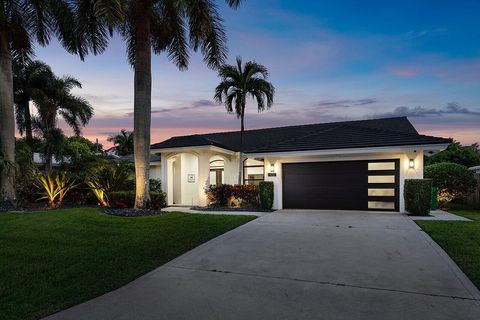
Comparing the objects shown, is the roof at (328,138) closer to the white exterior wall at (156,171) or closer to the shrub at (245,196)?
the shrub at (245,196)

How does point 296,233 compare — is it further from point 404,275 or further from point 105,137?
point 105,137

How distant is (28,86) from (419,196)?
70.7 ft

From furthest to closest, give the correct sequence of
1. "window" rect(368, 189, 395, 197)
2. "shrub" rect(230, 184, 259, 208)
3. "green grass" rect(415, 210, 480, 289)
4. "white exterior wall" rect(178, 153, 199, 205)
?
"white exterior wall" rect(178, 153, 199, 205) → "shrub" rect(230, 184, 259, 208) → "window" rect(368, 189, 395, 197) → "green grass" rect(415, 210, 480, 289)

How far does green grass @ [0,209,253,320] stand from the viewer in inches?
145

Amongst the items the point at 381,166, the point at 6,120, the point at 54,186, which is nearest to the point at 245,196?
the point at 381,166

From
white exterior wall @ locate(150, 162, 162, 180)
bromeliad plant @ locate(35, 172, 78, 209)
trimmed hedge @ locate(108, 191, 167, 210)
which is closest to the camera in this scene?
trimmed hedge @ locate(108, 191, 167, 210)

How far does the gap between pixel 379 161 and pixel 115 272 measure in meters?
10.6

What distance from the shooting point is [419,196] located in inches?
411

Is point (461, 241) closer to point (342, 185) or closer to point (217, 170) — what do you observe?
point (342, 185)

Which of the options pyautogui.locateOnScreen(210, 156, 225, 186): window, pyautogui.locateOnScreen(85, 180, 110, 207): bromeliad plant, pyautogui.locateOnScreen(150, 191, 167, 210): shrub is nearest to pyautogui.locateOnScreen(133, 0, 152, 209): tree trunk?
pyautogui.locateOnScreen(150, 191, 167, 210): shrub

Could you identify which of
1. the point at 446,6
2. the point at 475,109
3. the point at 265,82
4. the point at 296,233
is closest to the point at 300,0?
the point at 265,82

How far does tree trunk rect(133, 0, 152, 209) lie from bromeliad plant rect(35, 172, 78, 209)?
3.93m

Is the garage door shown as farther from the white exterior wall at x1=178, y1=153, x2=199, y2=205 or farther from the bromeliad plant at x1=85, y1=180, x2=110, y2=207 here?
the bromeliad plant at x1=85, y1=180, x2=110, y2=207

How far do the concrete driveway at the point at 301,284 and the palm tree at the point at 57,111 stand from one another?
15.4 meters
